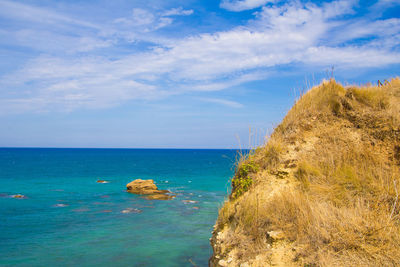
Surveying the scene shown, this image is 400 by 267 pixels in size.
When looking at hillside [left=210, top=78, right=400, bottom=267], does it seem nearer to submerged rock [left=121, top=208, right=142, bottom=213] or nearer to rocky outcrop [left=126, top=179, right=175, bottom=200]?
submerged rock [left=121, top=208, right=142, bottom=213]

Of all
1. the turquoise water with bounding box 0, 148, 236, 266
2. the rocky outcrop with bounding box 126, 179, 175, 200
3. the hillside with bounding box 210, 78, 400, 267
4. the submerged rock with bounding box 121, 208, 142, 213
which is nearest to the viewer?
the hillside with bounding box 210, 78, 400, 267

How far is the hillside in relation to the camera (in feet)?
16.5

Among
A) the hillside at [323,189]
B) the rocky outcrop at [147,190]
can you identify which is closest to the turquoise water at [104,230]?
the rocky outcrop at [147,190]

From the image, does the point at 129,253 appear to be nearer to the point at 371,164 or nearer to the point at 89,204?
the point at 371,164

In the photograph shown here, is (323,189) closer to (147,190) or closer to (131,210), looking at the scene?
(131,210)

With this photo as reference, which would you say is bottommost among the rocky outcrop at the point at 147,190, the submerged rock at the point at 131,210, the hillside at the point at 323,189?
the submerged rock at the point at 131,210

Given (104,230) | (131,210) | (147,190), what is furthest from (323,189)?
(147,190)

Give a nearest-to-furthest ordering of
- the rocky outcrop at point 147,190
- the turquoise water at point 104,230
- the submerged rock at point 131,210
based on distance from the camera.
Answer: the turquoise water at point 104,230 < the submerged rock at point 131,210 < the rocky outcrop at point 147,190

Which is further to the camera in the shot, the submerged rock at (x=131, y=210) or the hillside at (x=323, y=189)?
the submerged rock at (x=131, y=210)

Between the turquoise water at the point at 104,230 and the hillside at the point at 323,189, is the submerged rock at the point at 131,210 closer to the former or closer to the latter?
the turquoise water at the point at 104,230

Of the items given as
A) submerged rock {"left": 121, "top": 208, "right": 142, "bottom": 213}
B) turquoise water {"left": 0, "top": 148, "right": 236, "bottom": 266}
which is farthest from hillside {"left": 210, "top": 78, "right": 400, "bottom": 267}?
submerged rock {"left": 121, "top": 208, "right": 142, "bottom": 213}

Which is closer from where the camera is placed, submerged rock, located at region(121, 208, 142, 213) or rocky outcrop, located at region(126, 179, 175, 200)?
submerged rock, located at region(121, 208, 142, 213)

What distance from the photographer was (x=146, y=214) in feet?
86.3

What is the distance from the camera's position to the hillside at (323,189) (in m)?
5.04
